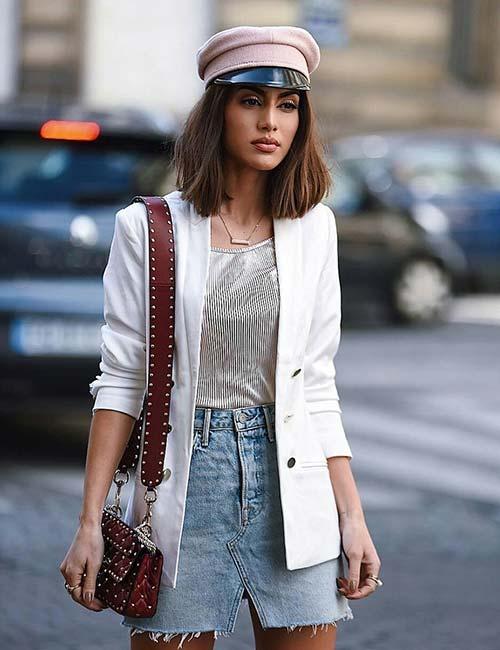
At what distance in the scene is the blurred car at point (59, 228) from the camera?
7676 mm

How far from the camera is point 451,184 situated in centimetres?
1644

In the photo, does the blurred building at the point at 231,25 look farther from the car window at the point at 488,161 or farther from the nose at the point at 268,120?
the nose at the point at 268,120

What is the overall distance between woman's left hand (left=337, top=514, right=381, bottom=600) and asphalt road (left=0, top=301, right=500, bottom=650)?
2042 mm

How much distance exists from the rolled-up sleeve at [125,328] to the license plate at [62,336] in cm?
455

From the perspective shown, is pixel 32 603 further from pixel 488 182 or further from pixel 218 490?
pixel 488 182

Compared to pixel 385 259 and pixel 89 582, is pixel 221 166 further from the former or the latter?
pixel 385 259

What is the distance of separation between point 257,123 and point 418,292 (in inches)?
454

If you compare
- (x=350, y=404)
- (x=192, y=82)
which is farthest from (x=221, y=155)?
(x=192, y=82)

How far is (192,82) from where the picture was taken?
2331cm

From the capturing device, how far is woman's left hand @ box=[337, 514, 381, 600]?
10.7 ft

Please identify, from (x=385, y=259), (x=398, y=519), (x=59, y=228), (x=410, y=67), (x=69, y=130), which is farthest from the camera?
(x=410, y=67)

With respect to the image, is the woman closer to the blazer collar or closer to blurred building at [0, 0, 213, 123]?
the blazer collar

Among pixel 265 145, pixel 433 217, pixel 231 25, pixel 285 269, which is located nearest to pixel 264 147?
pixel 265 145

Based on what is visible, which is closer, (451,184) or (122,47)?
(451,184)
